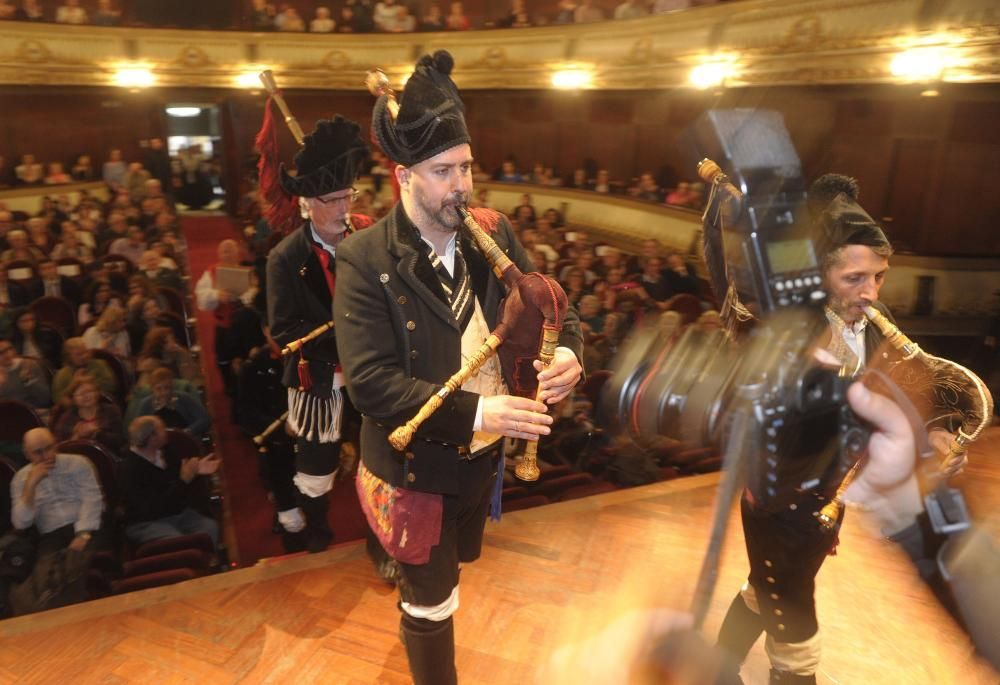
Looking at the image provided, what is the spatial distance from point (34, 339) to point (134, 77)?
1113 cm

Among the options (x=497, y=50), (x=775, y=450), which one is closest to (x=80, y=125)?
(x=497, y=50)

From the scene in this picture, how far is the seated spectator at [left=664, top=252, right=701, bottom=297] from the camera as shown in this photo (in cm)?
707

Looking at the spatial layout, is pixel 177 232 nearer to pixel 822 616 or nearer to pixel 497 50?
pixel 497 50

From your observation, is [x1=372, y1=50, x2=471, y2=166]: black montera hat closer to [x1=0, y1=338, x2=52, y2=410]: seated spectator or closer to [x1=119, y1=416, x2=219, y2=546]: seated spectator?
[x1=119, y1=416, x2=219, y2=546]: seated spectator

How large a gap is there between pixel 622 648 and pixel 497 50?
14.2 metres

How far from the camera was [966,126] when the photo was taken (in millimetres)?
7906

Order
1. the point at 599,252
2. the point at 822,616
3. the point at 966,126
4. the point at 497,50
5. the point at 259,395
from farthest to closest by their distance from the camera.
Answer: the point at 497,50, the point at 599,252, the point at 966,126, the point at 259,395, the point at 822,616

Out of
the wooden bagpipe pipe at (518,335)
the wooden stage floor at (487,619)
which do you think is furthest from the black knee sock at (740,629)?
the wooden bagpipe pipe at (518,335)

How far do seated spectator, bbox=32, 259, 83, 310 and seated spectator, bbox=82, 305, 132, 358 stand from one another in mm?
1238

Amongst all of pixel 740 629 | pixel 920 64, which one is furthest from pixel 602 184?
pixel 740 629

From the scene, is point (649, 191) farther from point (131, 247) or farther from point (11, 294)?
point (11, 294)

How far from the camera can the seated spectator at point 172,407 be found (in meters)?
4.27

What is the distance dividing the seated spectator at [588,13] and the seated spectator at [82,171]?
10249 millimetres

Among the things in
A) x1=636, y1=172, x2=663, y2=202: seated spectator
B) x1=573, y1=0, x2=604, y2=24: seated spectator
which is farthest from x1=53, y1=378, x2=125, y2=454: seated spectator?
x1=573, y1=0, x2=604, y2=24: seated spectator
